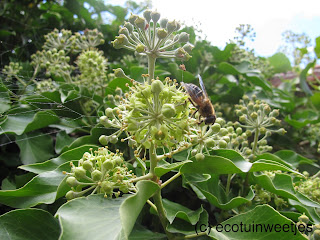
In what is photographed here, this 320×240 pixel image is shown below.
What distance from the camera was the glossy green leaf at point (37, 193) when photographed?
5.12 ft

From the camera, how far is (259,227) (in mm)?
1436

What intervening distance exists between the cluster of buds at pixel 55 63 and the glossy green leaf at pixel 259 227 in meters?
2.04

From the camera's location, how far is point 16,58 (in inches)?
136

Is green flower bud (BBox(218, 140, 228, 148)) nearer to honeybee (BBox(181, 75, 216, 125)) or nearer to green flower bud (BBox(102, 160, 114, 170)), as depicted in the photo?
honeybee (BBox(181, 75, 216, 125))

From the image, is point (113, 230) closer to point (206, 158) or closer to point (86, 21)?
point (206, 158)

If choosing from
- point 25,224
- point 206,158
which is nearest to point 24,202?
point 25,224

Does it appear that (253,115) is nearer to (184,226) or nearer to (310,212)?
(310,212)

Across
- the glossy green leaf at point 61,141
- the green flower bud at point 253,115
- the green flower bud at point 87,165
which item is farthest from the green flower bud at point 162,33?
the glossy green leaf at point 61,141

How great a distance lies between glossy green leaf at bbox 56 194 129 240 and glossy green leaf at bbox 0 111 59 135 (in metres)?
1.12

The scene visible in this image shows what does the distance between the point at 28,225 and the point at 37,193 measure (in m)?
0.19

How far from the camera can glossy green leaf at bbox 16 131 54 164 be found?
2229 mm

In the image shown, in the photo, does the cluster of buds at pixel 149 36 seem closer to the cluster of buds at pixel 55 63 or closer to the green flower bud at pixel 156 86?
the green flower bud at pixel 156 86

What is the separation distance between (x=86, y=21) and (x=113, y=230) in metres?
3.49

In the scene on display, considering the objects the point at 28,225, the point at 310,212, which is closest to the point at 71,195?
the point at 28,225
